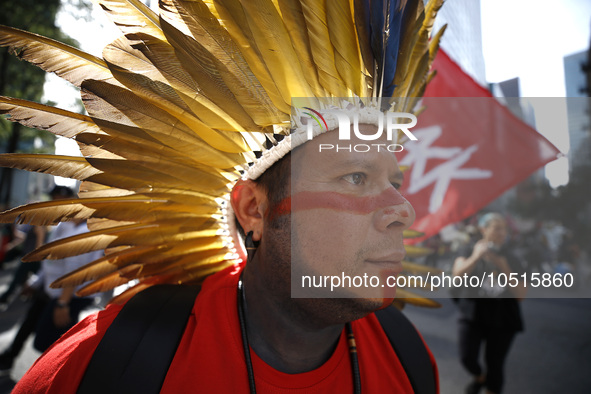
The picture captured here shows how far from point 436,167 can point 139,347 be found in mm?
3722

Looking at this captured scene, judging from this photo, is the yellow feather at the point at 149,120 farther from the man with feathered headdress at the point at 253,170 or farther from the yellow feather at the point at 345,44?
the yellow feather at the point at 345,44

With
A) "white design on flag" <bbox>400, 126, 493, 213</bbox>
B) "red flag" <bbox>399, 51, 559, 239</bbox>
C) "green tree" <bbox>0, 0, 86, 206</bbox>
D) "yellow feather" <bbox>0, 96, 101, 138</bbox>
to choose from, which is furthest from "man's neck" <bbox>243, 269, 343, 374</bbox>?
"green tree" <bbox>0, 0, 86, 206</bbox>

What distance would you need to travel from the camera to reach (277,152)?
1.48m

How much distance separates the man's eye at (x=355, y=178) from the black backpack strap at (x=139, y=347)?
831 mm

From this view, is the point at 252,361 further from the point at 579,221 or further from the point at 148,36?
the point at 579,221

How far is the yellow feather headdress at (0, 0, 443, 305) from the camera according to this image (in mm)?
1309

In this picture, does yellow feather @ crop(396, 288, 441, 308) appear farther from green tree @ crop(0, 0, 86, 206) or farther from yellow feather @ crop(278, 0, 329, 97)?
green tree @ crop(0, 0, 86, 206)

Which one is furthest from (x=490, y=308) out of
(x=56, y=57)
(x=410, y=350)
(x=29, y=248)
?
(x=29, y=248)

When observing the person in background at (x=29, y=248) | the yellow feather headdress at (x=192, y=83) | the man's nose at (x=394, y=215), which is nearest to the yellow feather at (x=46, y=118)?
the yellow feather headdress at (x=192, y=83)

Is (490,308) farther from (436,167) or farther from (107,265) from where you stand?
(107,265)

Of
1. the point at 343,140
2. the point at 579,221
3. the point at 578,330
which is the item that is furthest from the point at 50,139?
the point at 579,221

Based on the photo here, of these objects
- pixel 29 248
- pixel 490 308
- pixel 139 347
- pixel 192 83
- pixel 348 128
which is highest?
pixel 192 83

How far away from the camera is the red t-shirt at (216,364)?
1.24 m

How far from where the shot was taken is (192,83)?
137cm
